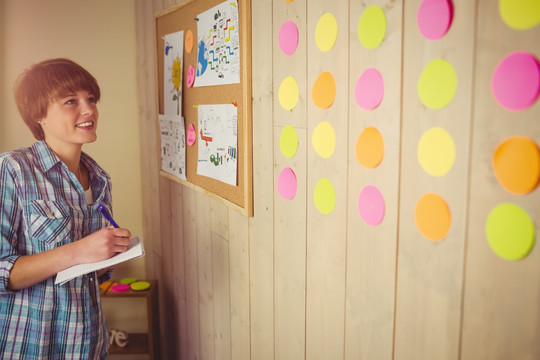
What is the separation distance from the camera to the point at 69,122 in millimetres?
1579

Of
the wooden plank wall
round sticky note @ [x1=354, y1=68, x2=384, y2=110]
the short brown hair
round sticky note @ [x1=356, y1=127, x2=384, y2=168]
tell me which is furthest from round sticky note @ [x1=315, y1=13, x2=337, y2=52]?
the short brown hair

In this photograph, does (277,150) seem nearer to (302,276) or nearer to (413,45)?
(302,276)

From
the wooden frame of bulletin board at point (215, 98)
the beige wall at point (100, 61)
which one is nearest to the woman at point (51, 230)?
the wooden frame of bulletin board at point (215, 98)

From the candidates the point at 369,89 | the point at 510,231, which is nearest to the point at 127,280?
the point at 369,89

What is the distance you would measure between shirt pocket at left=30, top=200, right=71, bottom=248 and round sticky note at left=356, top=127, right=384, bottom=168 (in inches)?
40.0

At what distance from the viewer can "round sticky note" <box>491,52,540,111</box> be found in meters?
0.69

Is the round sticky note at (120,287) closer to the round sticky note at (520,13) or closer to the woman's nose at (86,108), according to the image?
the woman's nose at (86,108)

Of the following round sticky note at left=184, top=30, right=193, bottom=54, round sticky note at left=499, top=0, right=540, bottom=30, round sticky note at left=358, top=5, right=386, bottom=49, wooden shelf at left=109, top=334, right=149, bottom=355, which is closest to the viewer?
round sticky note at left=499, top=0, right=540, bottom=30

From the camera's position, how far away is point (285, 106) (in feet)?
4.40

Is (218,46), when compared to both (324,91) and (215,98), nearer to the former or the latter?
(215,98)

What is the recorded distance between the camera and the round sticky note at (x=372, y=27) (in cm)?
96

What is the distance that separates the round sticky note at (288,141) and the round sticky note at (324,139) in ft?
0.31

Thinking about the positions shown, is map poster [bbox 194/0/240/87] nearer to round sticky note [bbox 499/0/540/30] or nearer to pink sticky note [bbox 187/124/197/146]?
pink sticky note [bbox 187/124/197/146]

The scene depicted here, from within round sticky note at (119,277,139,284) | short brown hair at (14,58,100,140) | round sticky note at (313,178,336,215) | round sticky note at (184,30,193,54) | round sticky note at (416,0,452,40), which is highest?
round sticky note at (184,30,193,54)
